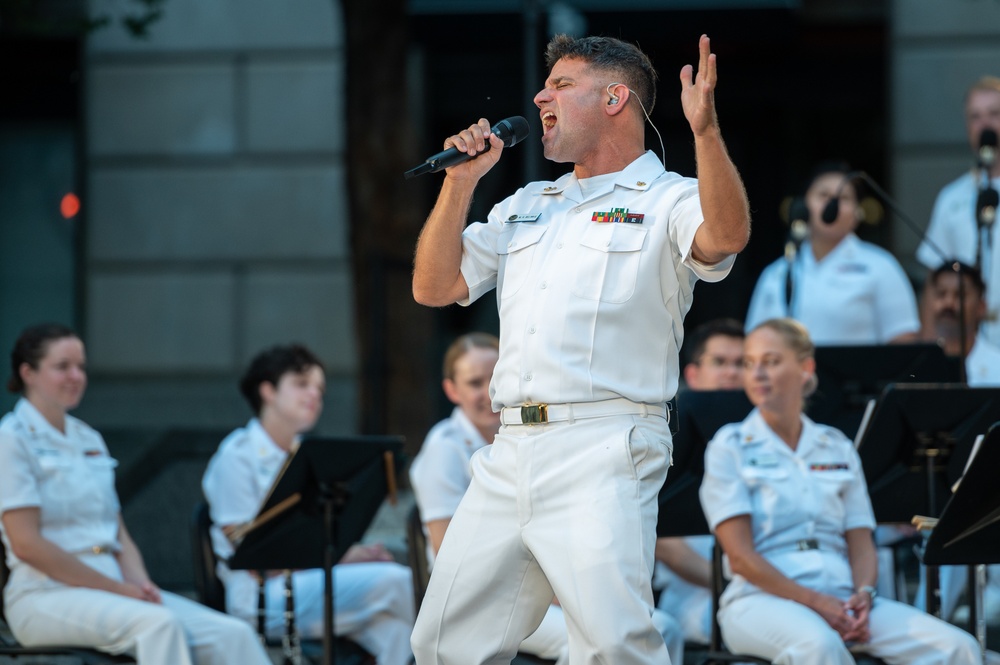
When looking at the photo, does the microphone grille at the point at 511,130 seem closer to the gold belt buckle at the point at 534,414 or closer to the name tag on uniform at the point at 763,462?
the gold belt buckle at the point at 534,414

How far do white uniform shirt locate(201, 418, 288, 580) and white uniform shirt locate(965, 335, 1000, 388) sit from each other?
324 centimetres

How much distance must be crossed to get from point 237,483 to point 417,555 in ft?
3.29

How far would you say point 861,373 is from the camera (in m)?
6.22

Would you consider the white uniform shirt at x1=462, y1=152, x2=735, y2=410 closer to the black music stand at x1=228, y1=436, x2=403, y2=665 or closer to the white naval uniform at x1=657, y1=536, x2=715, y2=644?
the black music stand at x1=228, y1=436, x2=403, y2=665

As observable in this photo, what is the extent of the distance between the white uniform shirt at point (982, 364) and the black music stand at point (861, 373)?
0.68 m

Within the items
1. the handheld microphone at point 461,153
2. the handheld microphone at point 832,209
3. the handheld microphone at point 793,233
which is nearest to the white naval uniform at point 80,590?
the handheld microphone at point 461,153

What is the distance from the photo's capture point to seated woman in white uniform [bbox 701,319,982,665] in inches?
200

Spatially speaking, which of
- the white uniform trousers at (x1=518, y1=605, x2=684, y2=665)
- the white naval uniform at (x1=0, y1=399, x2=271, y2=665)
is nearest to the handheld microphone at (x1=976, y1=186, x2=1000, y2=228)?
the white uniform trousers at (x1=518, y1=605, x2=684, y2=665)

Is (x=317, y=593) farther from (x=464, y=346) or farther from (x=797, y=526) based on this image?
(x=797, y=526)

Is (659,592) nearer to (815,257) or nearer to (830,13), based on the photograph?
(815,257)

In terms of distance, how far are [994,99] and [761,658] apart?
3.46 m

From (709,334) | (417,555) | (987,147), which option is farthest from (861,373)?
(417,555)

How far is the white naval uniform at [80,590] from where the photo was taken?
544cm

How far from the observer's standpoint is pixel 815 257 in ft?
24.8
